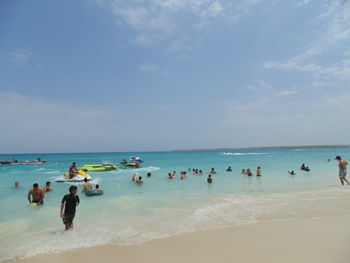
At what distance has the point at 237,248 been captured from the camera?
5.18m

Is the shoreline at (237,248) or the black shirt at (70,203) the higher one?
the black shirt at (70,203)

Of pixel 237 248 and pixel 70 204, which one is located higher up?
pixel 70 204

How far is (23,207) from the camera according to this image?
10781 mm

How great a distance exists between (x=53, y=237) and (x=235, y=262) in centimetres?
493

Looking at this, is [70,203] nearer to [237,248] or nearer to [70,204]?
[70,204]


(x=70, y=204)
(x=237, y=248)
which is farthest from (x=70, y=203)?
(x=237, y=248)

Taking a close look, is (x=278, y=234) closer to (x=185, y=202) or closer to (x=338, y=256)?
(x=338, y=256)

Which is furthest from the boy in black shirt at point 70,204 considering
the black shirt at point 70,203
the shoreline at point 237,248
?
the shoreline at point 237,248

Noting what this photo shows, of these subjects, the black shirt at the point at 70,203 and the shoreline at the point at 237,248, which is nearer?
the shoreline at the point at 237,248

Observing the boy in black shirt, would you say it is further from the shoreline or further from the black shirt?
the shoreline

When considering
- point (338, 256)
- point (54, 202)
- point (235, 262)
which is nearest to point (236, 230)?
point (235, 262)

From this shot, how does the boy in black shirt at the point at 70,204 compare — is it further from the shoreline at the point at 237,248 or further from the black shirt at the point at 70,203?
the shoreline at the point at 237,248

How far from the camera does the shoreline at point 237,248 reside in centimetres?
471

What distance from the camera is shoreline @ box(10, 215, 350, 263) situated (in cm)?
471
